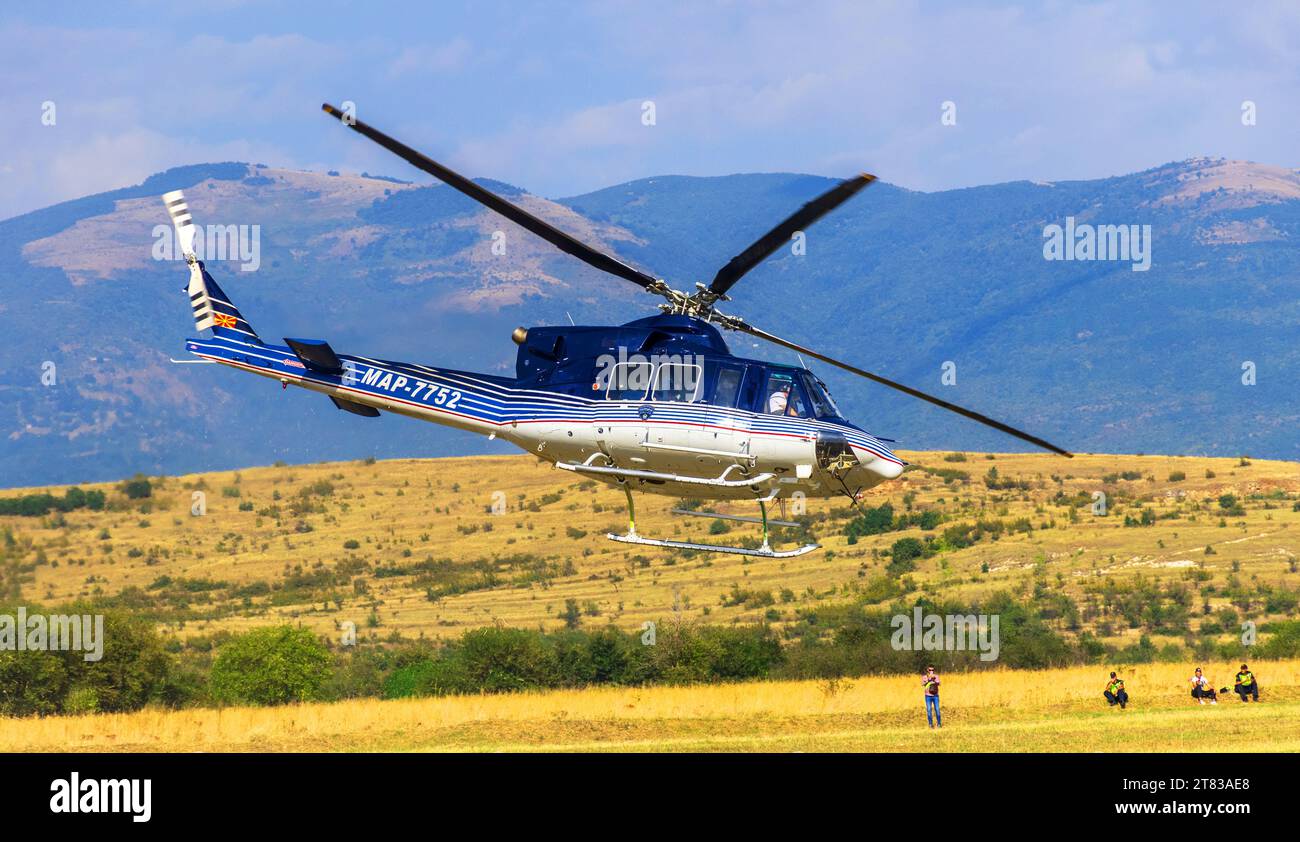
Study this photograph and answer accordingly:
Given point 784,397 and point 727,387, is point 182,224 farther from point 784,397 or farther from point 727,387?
point 784,397

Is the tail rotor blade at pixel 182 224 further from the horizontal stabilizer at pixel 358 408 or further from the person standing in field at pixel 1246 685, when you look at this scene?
the person standing in field at pixel 1246 685

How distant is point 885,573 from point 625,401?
49.8m

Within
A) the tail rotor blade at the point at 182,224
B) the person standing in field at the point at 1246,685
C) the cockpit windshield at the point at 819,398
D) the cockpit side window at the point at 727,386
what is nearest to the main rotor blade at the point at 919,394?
the cockpit side window at the point at 727,386

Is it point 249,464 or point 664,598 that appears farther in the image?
point 249,464

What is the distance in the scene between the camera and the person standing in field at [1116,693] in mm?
38031

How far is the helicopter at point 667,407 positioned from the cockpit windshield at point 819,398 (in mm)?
25

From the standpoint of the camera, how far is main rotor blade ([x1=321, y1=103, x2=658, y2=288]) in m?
26.3

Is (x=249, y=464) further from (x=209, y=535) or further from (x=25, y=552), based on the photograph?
(x=25, y=552)

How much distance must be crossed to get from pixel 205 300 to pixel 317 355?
2973 mm

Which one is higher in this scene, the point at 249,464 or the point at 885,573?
the point at 249,464

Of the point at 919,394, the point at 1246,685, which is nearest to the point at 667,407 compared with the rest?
the point at 919,394

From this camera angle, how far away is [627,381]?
30.2 metres
